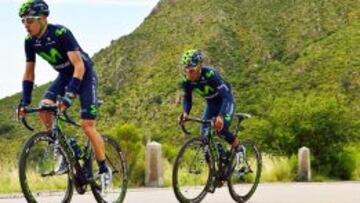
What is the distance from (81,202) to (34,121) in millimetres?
53802

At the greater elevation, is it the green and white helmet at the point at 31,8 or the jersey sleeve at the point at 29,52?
the green and white helmet at the point at 31,8

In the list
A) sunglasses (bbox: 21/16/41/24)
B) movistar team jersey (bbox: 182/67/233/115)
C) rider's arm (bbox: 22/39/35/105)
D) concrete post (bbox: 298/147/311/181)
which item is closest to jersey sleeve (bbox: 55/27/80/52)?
sunglasses (bbox: 21/16/41/24)

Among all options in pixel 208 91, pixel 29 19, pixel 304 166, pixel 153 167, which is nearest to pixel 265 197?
pixel 208 91

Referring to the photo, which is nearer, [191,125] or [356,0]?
[191,125]

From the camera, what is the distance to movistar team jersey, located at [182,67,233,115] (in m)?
10.3

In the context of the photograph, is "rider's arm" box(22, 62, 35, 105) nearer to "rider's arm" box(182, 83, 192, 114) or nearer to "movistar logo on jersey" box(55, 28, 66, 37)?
"movistar logo on jersey" box(55, 28, 66, 37)

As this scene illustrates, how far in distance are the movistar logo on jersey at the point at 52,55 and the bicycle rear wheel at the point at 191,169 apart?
2.23m

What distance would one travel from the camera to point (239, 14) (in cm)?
8475

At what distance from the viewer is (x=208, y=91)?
10.5 m

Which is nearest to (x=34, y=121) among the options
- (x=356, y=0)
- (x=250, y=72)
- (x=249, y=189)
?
(x=250, y=72)

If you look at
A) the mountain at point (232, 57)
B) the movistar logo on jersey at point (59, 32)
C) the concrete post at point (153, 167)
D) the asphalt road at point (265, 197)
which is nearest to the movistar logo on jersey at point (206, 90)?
the asphalt road at point (265, 197)

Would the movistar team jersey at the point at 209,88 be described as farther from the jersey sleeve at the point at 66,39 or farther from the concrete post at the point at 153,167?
the concrete post at the point at 153,167

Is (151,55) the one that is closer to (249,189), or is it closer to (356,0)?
(356,0)

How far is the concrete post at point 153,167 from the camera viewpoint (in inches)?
644
